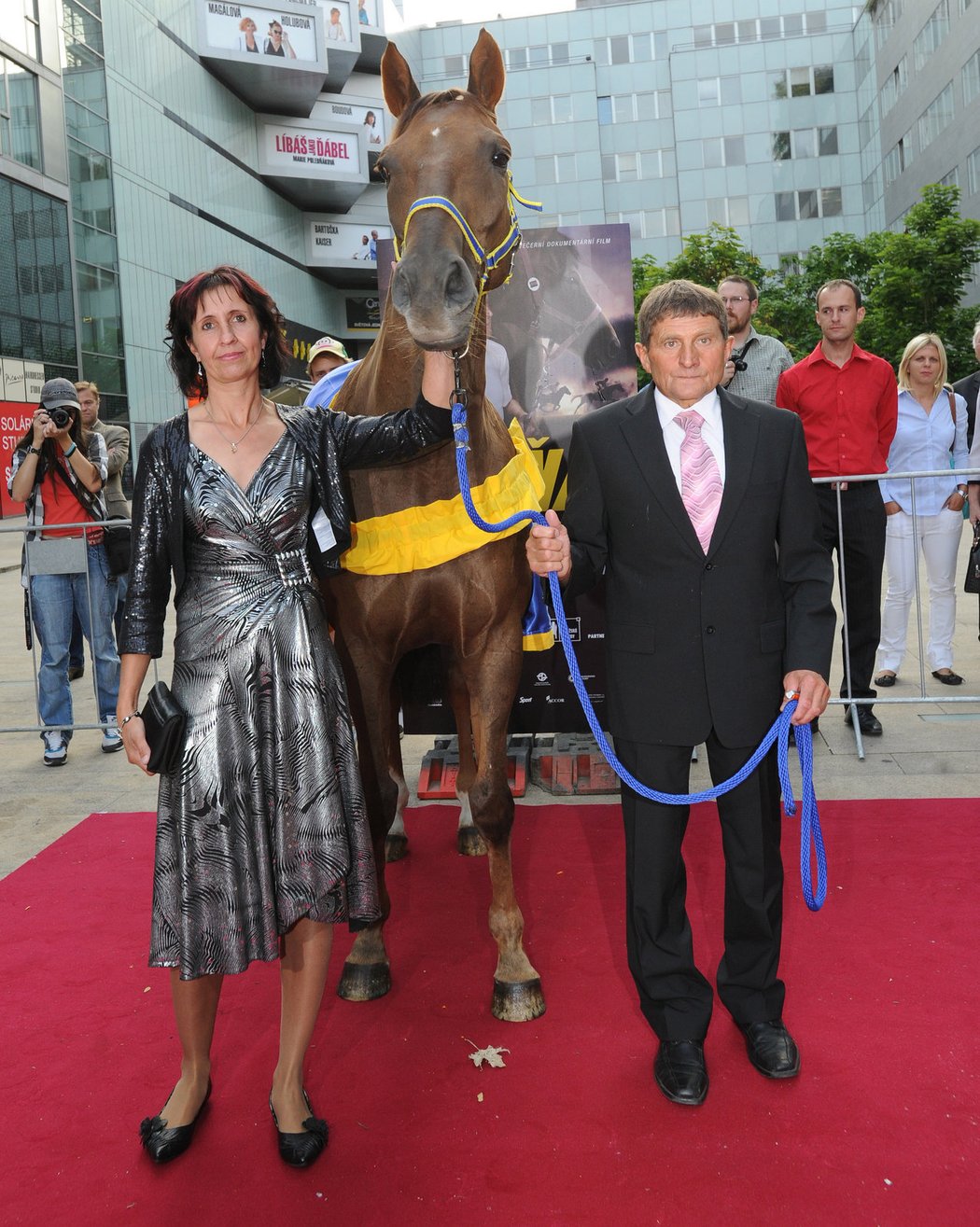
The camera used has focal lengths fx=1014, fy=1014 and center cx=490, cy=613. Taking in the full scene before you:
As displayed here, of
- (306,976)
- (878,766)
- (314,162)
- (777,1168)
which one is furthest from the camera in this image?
(314,162)

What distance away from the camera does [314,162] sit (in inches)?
1395

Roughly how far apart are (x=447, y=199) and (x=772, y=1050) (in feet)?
7.61

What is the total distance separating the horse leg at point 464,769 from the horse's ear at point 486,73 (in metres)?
2.07

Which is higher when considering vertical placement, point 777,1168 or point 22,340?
point 22,340

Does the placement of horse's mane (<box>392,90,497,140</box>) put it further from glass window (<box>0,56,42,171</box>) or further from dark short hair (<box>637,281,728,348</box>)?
glass window (<box>0,56,42,171</box>)

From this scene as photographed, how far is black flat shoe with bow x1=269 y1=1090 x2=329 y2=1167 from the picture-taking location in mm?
2338

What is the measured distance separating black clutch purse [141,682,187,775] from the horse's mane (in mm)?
1669

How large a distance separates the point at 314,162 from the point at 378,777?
120 feet

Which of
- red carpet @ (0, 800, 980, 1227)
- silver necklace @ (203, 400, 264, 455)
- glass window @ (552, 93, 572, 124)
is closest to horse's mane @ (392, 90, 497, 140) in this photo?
silver necklace @ (203, 400, 264, 455)

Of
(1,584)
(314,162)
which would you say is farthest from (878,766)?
(314,162)

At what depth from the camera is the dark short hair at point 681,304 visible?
244cm

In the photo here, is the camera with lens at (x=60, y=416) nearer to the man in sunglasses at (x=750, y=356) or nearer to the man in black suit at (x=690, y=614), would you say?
the man in sunglasses at (x=750, y=356)

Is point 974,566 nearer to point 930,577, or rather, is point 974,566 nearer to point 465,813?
point 930,577

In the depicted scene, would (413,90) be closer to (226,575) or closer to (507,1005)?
(226,575)
